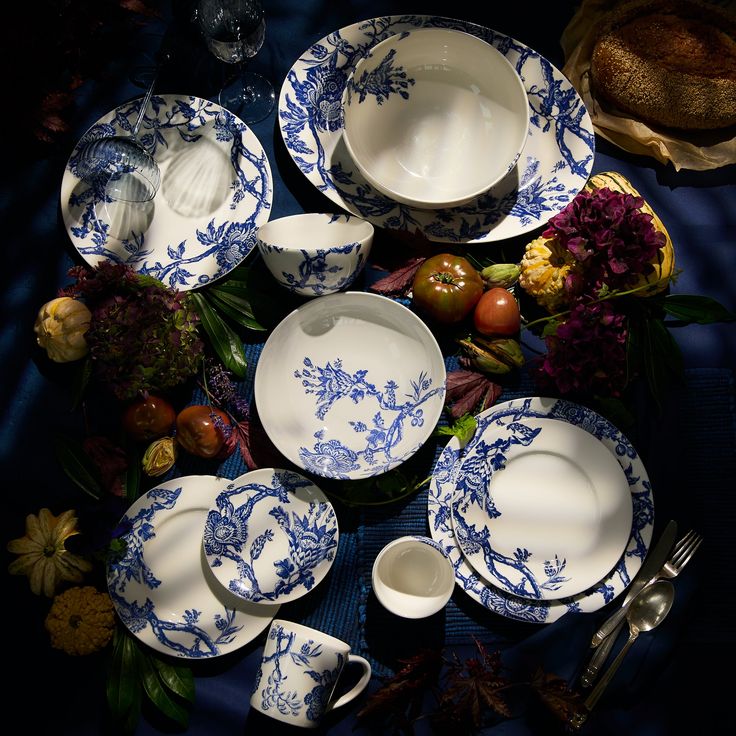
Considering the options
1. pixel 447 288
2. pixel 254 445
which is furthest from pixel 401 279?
pixel 254 445

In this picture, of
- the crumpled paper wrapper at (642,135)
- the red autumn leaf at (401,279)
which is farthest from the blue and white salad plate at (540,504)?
the crumpled paper wrapper at (642,135)

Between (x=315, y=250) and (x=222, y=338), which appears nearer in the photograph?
(x=315, y=250)

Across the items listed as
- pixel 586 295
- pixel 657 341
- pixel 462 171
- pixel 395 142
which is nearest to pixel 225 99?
pixel 395 142

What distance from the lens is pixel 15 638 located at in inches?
38.1

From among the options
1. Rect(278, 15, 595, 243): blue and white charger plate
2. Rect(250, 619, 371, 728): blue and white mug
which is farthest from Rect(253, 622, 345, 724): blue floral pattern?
Rect(278, 15, 595, 243): blue and white charger plate

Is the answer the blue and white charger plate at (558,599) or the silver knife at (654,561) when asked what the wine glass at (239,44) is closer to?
the blue and white charger plate at (558,599)

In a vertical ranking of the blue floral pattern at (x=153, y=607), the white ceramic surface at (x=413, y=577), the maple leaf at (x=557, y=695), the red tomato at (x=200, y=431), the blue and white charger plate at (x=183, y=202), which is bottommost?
the blue floral pattern at (x=153, y=607)

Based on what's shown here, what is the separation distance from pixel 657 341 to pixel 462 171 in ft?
1.24

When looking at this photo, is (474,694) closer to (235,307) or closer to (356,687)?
(356,687)

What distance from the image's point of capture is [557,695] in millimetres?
894

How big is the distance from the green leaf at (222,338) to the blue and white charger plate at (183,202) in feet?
0.10

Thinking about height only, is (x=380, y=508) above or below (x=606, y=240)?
below

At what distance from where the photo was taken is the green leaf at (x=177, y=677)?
944mm

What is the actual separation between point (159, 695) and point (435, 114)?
914 mm
